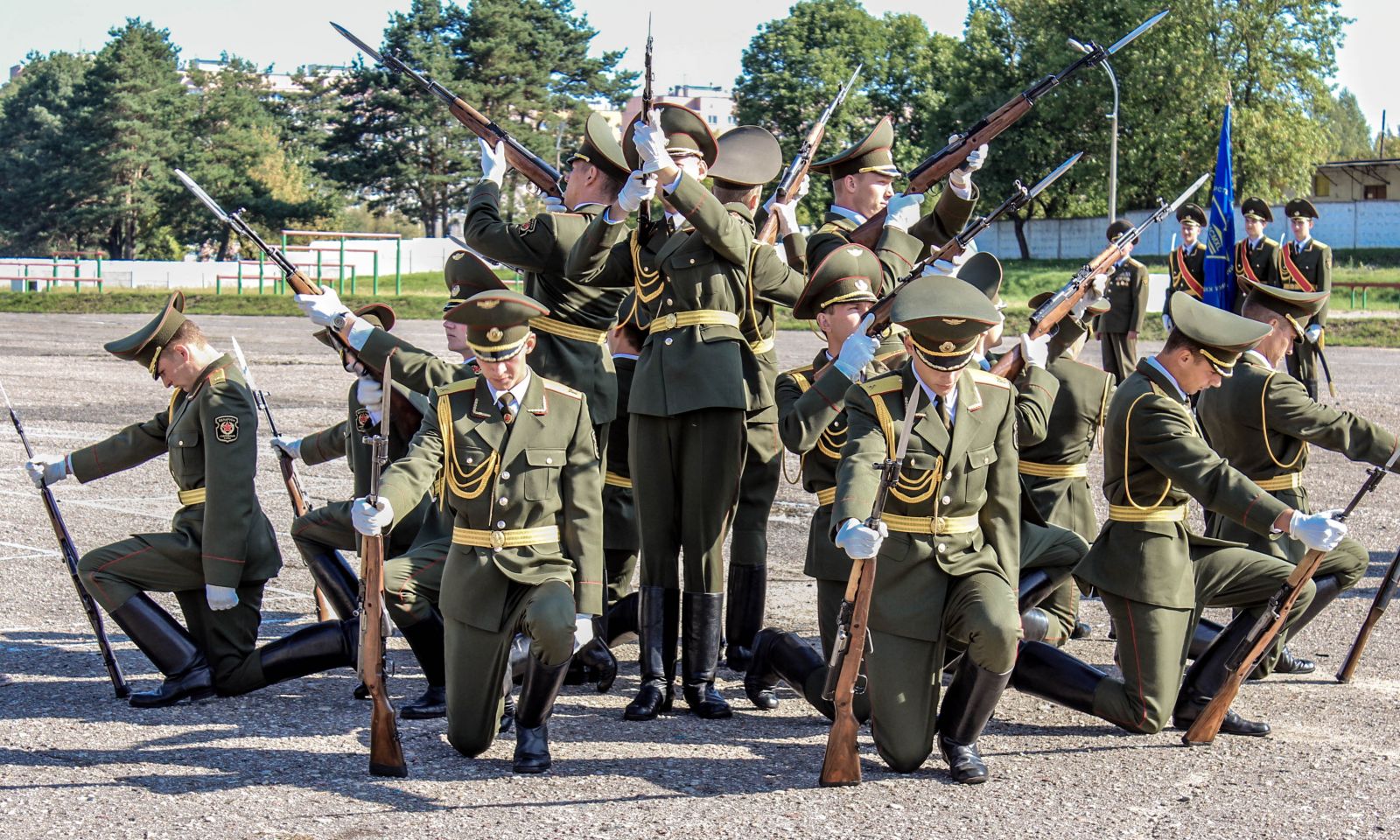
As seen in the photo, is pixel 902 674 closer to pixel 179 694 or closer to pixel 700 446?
pixel 700 446

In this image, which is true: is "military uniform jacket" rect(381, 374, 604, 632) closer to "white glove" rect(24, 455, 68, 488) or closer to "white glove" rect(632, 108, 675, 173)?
"white glove" rect(632, 108, 675, 173)

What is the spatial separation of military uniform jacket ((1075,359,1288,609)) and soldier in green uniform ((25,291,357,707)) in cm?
323

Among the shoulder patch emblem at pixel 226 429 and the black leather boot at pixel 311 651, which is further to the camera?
the shoulder patch emblem at pixel 226 429

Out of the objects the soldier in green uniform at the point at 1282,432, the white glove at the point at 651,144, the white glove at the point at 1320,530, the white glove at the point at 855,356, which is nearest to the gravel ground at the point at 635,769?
the soldier in green uniform at the point at 1282,432

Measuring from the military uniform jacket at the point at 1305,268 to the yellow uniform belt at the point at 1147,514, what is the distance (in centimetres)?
1007

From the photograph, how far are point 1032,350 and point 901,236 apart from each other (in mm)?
1072

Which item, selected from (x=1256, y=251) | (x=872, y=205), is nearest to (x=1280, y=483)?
(x=872, y=205)

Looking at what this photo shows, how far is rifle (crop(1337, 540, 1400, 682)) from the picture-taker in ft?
24.3

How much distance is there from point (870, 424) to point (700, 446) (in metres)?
1.01

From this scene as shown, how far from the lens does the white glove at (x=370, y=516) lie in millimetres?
5750

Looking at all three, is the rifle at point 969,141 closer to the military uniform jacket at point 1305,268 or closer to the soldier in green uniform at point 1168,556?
the soldier in green uniform at point 1168,556

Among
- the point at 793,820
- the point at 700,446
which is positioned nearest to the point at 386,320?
the point at 700,446

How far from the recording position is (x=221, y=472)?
7117 millimetres

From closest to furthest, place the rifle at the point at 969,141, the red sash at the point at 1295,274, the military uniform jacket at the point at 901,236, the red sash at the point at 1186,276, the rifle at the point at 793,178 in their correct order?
the military uniform jacket at the point at 901,236 < the rifle at the point at 793,178 < the rifle at the point at 969,141 < the red sash at the point at 1295,274 < the red sash at the point at 1186,276
